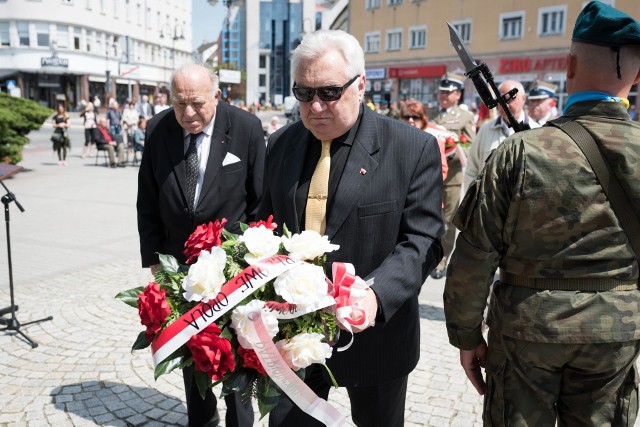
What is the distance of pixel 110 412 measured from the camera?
388 centimetres

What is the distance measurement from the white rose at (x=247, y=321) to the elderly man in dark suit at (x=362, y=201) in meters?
0.55

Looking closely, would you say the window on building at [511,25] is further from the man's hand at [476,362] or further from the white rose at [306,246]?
the white rose at [306,246]

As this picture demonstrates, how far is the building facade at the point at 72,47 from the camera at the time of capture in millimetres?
54594

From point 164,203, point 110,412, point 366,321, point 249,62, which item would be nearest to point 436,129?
point 164,203

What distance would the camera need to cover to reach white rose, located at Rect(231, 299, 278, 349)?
6.09ft

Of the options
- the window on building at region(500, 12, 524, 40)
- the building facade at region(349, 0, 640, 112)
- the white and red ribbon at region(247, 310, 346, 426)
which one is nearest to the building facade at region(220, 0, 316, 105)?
the building facade at region(349, 0, 640, 112)

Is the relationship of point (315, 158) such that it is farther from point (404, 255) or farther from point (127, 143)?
point (127, 143)

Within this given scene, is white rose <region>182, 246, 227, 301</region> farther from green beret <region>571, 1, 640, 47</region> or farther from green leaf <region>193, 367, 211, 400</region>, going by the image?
green beret <region>571, 1, 640, 47</region>

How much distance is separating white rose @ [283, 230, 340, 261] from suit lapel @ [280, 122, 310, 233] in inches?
19.4

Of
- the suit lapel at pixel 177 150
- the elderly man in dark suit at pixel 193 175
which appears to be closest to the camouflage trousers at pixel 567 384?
the elderly man in dark suit at pixel 193 175

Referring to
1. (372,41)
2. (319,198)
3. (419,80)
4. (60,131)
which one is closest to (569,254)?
(319,198)

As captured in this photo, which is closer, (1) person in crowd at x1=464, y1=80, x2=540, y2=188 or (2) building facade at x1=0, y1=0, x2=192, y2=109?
(1) person in crowd at x1=464, y1=80, x2=540, y2=188

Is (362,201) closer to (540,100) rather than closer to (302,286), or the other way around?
(302,286)

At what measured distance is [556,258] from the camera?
6.61 ft
